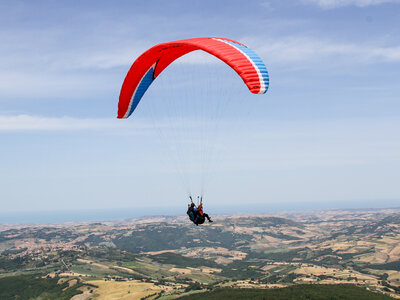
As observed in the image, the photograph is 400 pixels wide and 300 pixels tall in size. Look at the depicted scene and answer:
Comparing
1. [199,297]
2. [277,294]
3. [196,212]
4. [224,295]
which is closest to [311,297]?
[277,294]

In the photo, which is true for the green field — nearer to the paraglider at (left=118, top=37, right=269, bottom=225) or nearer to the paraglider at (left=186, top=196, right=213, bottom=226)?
the paraglider at (left=186, top=196, right=213, bottom=226)

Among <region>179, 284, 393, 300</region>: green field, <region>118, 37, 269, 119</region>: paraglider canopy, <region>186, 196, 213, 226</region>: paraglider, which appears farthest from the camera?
<region>179, 284, 393, 300</region>: green field

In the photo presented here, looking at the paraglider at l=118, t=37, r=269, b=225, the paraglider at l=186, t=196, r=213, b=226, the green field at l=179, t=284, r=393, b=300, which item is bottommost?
the green field at l=179, t=284, r=393, b=300

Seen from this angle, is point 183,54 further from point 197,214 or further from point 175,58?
point 197,214

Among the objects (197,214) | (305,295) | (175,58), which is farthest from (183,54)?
(305,295)

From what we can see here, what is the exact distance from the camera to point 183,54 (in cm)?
3375

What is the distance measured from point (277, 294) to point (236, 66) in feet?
622

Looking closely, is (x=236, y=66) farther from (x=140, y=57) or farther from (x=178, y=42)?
(x=140, y=57)

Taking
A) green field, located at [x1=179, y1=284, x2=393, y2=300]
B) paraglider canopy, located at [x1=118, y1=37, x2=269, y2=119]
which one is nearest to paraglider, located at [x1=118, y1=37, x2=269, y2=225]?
paraglider canopy, located at [x1=118, y1=37, x2=269, y2=119]

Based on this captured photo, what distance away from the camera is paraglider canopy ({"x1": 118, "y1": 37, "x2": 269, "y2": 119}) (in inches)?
896

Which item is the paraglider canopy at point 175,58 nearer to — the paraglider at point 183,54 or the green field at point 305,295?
the paraglider at point 183,54

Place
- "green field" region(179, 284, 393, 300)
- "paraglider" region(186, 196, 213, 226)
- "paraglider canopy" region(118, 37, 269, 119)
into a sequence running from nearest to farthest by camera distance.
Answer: "paraglider canopy" region(118, 37, 269, 119), "paraglider" region(186, 196, 213, 226), "green field" region(179, 284, 393, 300)

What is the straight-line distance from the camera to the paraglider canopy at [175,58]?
22.8 metres

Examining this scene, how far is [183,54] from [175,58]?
125cm
